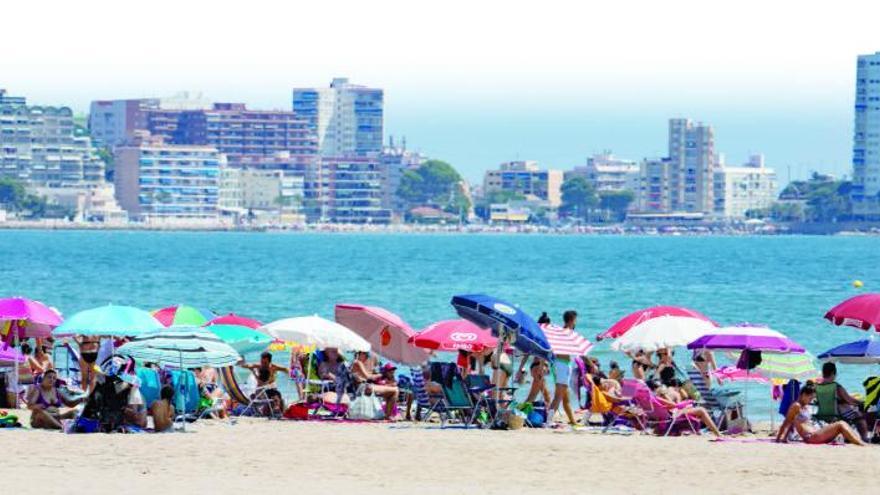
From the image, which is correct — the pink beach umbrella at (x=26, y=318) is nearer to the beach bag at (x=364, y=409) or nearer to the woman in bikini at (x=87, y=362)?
the woman in bikini at (x=87, y=362)

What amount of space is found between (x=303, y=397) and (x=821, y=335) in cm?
2213

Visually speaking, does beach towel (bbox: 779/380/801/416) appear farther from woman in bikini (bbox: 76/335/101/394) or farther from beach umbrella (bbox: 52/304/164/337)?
woman in bikini (bbox: 76/335/101/394)

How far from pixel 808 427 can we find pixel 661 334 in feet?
7.88

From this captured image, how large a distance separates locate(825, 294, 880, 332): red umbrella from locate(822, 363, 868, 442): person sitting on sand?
3.81 feet

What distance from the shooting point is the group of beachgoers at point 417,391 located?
16.4 m

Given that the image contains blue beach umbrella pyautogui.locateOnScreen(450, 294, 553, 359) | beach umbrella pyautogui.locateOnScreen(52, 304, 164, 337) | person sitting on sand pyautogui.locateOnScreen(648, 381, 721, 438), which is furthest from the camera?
beach umbrella pyautogui.locateOnScreen(52, 304, 164, 337)

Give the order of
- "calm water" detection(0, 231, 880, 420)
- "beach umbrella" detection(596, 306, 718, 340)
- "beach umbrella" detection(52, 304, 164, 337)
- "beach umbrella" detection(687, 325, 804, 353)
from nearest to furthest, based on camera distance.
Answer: "beach umbrella" detection(687, 325, 804, 353) → "beach umbrella" detection(52, 304, 164, 337) → "beach umbrella" detection(596, 306, 718, 340) → "calm water" detection(0, 231, 880, 420)

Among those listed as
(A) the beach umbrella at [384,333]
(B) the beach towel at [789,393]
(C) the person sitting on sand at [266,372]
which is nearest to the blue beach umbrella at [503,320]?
(B) the beach towel at [789,393]

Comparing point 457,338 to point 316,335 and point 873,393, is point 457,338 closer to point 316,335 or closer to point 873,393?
point 316,335

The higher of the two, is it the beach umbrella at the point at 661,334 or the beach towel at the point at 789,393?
the beach umbrella at the point at 661,334

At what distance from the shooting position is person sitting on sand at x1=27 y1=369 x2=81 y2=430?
1648cm

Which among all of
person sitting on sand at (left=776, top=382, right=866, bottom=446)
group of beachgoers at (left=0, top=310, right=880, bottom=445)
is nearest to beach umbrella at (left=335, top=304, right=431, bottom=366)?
group of beachgoers at (left=0, top=310, right=880, bottom=445)

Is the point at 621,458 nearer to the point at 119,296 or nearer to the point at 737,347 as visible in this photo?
the point at 737,347

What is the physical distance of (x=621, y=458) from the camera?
1506cm
